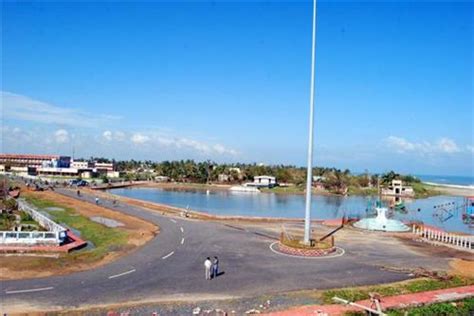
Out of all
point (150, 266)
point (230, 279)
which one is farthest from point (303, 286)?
point (150, 266)

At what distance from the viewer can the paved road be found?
1730cm

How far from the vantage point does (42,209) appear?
170ft

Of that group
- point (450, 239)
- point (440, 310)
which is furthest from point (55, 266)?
point (450, 239)

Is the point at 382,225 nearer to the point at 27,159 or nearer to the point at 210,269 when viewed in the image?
the point at 210,269

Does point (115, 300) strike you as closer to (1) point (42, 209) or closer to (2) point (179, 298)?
(2) point (179, 298)

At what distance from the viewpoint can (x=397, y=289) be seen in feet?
62.6

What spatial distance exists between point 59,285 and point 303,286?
10.6 metres

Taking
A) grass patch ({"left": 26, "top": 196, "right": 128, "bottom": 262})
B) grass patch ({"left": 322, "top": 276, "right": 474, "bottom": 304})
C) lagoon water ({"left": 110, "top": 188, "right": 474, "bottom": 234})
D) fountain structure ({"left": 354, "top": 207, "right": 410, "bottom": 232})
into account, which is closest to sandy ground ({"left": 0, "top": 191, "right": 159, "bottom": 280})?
grass patch ({"left": 26, "top": 196, "right": 128, "bottom": 262})

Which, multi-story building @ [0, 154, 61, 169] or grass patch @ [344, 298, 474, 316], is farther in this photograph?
multi-story building @ [0, 154, 61, 169]

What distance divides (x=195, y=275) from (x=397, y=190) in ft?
369

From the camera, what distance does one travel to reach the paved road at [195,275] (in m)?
17.3

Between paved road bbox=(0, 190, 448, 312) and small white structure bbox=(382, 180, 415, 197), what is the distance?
100 m

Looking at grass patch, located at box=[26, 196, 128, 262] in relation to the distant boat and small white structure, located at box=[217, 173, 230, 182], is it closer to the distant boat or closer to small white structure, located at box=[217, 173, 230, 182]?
the distant boat

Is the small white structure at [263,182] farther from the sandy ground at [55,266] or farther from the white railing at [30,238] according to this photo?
the white railing at [30,238]
